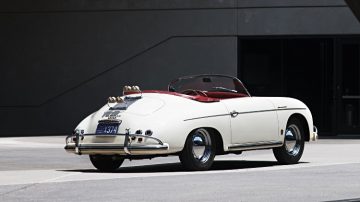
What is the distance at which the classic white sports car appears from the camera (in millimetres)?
13195

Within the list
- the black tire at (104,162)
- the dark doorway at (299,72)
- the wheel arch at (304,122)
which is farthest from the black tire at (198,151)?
the dark doorway at (299,72)

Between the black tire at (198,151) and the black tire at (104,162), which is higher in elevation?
the black tire at (198,151)

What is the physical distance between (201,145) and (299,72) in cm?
1599

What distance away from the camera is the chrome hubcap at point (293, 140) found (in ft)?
49.2

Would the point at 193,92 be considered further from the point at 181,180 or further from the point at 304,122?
the point at 181,180

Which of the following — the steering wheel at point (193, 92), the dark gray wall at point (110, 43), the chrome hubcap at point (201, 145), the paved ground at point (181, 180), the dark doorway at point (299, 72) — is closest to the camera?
the paved ground at point (181, 180)

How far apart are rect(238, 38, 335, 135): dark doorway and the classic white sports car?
1395cm

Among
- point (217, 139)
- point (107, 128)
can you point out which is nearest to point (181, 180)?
point (107, 128)

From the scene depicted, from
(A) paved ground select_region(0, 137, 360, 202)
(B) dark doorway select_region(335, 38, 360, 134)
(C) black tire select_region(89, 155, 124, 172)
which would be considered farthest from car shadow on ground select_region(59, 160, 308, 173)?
(B) dark doorway select_region(335, 38, 360, 134)

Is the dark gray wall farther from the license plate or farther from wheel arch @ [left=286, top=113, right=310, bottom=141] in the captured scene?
the license plate

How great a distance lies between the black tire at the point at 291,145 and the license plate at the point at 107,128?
2907 millimetres

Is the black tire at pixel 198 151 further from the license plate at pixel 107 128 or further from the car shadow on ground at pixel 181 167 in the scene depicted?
the license plate at pixel 107 128

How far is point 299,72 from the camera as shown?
29.2 metres

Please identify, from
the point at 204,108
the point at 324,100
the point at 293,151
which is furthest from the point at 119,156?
the point at 324,100
